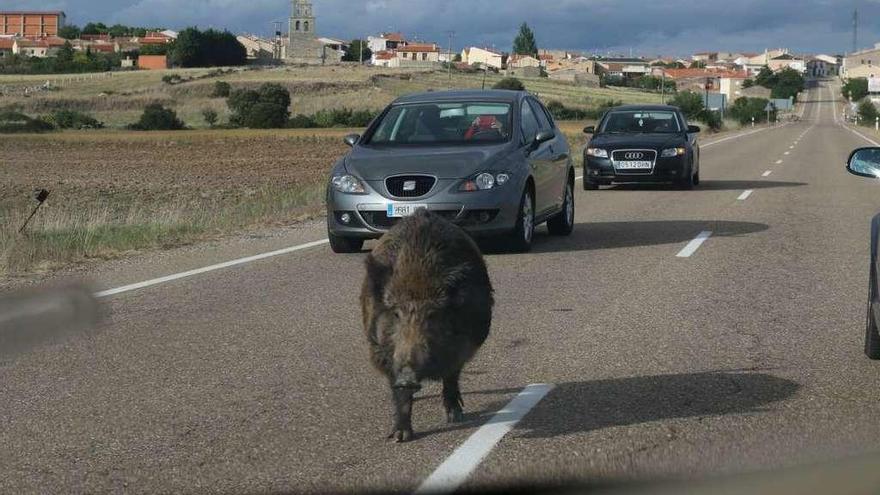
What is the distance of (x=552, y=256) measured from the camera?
13.1 metres

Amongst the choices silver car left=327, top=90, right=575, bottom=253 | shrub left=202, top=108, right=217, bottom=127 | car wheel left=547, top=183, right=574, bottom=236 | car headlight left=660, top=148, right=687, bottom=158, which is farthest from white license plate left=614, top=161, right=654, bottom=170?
shrub left=202, top=108, right=217, bottom=127

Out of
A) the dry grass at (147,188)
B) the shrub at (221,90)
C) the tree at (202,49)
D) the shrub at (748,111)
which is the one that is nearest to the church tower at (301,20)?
the tree at (202,49)

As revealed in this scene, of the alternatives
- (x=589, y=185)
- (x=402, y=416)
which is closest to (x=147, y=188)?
(x=589, y=185)

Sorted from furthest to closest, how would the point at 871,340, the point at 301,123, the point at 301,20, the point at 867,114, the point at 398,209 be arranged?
the point at 301,20
the point at 867,114
the point at 301,123
the point at 398,209
the point at 871,340

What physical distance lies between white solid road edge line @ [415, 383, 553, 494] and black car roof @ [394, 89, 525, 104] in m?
7.30

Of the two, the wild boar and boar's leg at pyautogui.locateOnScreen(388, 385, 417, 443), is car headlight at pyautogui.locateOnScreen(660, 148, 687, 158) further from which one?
boar's leg at pyautogui.locateOnScreen(388, 385, 417, 443)

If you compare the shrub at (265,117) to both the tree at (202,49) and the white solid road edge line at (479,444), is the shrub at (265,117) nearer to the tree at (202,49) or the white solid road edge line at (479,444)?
the tree at (202,49)

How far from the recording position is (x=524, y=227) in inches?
522

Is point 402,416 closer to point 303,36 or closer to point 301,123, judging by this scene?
point 301,123

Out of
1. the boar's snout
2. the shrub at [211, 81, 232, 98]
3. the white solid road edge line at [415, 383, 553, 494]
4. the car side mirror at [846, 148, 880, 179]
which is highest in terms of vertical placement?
the shrub at [211, 81, 232, 98]

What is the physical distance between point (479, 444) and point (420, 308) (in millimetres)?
871

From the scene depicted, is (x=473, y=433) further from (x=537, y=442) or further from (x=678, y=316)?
(x=678, y=316)

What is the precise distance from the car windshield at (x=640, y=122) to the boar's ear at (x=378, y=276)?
1953 centimetres

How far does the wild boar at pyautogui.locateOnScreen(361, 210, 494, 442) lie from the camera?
5.35m
